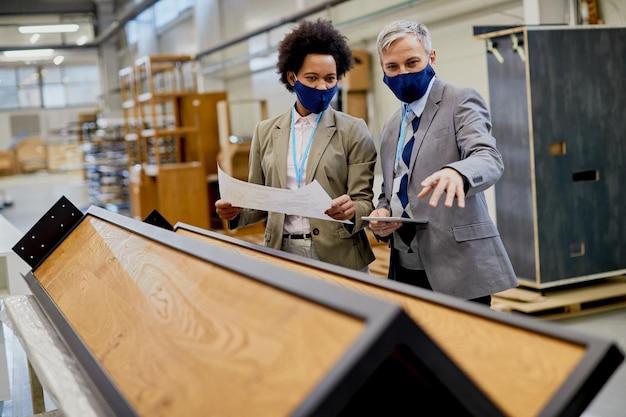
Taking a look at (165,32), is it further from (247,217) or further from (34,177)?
(247,217)

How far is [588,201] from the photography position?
5.30 metres

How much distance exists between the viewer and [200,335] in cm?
144

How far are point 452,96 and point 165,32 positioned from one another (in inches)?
664

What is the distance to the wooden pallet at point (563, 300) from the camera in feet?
16.5

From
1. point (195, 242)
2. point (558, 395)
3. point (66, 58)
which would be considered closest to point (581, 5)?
point (195, 242)

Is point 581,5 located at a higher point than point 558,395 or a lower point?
higher

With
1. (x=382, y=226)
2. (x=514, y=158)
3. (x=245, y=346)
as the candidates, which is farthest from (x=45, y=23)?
(x=245, y=346)

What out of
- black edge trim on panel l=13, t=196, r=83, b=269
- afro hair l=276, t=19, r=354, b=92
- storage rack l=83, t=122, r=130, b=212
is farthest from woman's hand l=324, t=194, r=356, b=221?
storage rack l=83, t=122, r=130, b=212

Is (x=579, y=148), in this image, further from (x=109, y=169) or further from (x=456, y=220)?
(x=109, y=169)

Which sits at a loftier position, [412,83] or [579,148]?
[412,83]

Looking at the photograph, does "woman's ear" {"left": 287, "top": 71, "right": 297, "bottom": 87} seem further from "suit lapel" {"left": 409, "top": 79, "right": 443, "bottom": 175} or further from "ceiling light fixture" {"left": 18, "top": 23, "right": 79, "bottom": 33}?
"ceiling light fixture" {"left": 18, "top": 23, "right": 79, "bottom": 33}

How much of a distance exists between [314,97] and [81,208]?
13.3 m

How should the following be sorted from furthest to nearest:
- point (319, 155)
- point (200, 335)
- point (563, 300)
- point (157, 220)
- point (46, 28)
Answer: point (46, 28)
point (563, 300)
point (157, 220)
point (319, 155)
point (200, 335)

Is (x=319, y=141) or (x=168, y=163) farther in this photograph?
(x=168, y=163)
